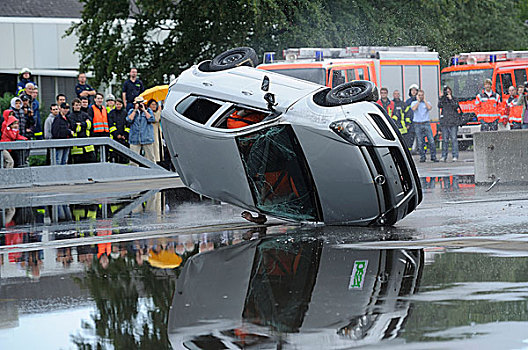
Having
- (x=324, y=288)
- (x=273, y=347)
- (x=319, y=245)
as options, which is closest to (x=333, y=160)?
(x=319, y=245)

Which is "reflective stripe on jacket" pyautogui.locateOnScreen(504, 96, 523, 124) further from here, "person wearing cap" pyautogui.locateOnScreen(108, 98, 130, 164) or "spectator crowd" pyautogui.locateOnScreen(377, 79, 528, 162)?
"person wearing cap" pyautogui.locateOnScreen(108, 98, 130, 164)

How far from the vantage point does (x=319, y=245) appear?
9094mm

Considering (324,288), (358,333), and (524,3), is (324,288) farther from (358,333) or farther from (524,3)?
(524,3)

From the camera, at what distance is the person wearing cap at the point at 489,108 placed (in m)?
27.1

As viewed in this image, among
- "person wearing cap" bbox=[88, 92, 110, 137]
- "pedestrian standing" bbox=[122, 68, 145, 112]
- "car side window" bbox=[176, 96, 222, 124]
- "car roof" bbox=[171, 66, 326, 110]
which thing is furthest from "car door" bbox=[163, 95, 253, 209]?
"pedestrian standing" bbox=[122, 68, 145, 112]

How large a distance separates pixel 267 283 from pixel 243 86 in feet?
10.8

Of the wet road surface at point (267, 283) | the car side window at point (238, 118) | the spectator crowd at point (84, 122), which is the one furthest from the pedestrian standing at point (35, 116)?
the car side window at point (238, 118)

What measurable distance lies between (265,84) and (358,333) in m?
4.72

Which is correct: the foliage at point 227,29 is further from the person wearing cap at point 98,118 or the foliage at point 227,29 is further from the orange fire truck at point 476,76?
the person wearing cap at point 98,118

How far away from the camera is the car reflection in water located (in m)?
5.66

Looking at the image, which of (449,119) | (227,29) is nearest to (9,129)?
(449,119)

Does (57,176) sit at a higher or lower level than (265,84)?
lower

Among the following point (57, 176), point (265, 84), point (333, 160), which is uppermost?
point (265, 84)

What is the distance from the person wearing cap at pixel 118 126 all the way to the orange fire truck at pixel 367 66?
14.6 feet
